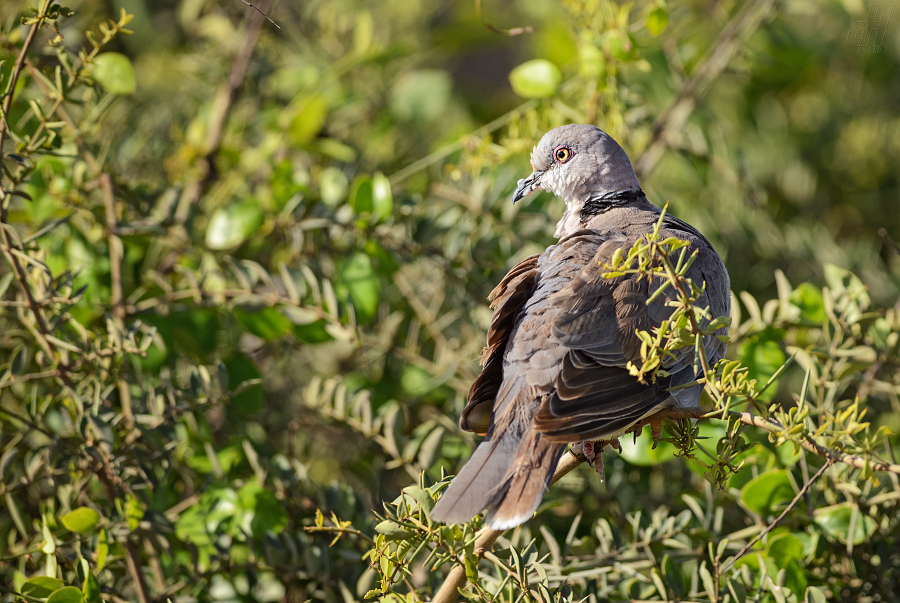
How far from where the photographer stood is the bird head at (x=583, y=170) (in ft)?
6.60

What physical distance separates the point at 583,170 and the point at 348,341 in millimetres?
845

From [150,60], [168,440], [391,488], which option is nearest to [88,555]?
[168,440]

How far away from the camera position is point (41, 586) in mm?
1441

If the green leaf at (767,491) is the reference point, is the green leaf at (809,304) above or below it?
above

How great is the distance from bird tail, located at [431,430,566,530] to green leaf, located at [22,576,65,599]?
2.73ft

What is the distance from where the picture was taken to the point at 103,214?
2.23 meters

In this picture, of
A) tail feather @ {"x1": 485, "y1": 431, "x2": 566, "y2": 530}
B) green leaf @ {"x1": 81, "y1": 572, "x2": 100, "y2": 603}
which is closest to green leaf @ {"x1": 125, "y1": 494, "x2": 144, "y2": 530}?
green leaf @ {"x1": 81, "y1": 572, "x2": 100, "y2": 603}

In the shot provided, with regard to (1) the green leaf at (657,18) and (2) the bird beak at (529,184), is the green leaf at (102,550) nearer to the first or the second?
(2) the bird beak at (529,184)

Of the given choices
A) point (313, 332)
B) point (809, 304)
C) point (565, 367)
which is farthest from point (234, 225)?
point (809, 304)

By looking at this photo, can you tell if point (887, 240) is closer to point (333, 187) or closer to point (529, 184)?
point (529, 184)

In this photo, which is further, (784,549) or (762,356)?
(762,356)

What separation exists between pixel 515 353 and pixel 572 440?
0.30 meters

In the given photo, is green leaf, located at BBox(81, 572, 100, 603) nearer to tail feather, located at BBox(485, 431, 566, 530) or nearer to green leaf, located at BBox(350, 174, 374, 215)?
tail feather, located at BBox(485, 431, 566, 530)

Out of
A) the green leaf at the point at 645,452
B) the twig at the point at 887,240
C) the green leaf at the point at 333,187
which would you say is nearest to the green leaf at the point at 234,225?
the green leaf at the point at 333,187
